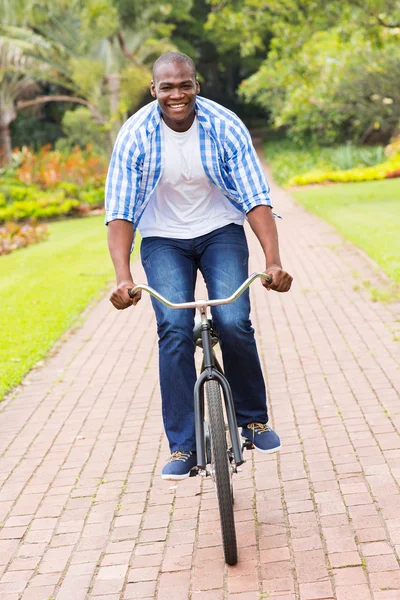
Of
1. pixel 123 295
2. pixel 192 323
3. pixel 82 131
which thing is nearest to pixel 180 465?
pixel 192 323

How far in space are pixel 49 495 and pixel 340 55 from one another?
25.3m

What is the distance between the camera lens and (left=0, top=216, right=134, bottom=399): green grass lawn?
847 centimetres

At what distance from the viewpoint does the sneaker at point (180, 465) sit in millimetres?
4055

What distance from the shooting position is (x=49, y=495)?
4969 mm

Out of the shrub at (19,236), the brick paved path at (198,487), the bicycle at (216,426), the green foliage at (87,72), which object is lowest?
the shrub at (19,236)

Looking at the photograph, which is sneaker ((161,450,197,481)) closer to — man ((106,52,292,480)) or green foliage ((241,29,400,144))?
man ((106,52,292,480))

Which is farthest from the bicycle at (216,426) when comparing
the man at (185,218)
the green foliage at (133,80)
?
the green foliage at (133,80)

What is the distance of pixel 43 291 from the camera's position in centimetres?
1179

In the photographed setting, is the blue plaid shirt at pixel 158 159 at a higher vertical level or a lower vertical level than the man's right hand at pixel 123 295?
higher

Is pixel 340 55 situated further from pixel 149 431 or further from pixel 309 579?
pixel 309 579

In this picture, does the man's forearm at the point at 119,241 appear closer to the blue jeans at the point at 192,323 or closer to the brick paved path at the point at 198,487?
the blue jeans at the point at 192,323

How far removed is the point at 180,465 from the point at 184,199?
4.01ft

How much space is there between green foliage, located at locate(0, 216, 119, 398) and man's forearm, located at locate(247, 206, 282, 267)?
3.65m

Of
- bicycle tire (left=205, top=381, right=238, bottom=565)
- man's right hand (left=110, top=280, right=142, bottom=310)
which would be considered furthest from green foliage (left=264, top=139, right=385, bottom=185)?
bicycle tire (left=205, top=381, right=238, bottom=565)
